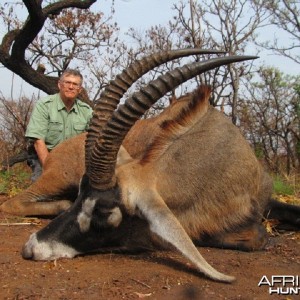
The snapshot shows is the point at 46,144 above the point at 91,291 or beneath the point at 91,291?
above

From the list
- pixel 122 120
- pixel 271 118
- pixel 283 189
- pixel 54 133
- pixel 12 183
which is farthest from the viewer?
pixel 271 118

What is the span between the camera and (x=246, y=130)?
17734mm

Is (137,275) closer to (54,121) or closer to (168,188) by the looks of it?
(168,188)

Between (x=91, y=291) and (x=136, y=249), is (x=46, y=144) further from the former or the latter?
(x=91, y=291)

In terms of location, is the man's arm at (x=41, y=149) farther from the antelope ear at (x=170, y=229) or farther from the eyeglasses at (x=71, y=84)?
the antelope ear at (x=170, y=229)

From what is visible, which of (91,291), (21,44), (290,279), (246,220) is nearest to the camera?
(91,291)

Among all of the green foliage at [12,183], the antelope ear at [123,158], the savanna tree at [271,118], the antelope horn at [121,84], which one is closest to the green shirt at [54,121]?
the green foliage at [12,183]

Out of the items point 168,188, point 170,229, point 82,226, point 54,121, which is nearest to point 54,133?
point 54,121

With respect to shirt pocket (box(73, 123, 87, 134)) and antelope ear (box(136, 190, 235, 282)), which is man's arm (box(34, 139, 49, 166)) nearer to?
shirt pocket (box(73, 123, 87, 134))

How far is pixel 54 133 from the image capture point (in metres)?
6.91

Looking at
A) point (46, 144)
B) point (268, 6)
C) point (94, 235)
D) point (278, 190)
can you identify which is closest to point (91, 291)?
point (94, 235)

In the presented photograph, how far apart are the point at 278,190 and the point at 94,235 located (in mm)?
4090

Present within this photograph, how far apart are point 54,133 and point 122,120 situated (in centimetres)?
337

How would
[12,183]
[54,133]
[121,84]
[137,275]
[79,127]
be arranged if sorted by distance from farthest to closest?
[12,183] → [79,127] → [54,133] → [121,84] → [137,275]
